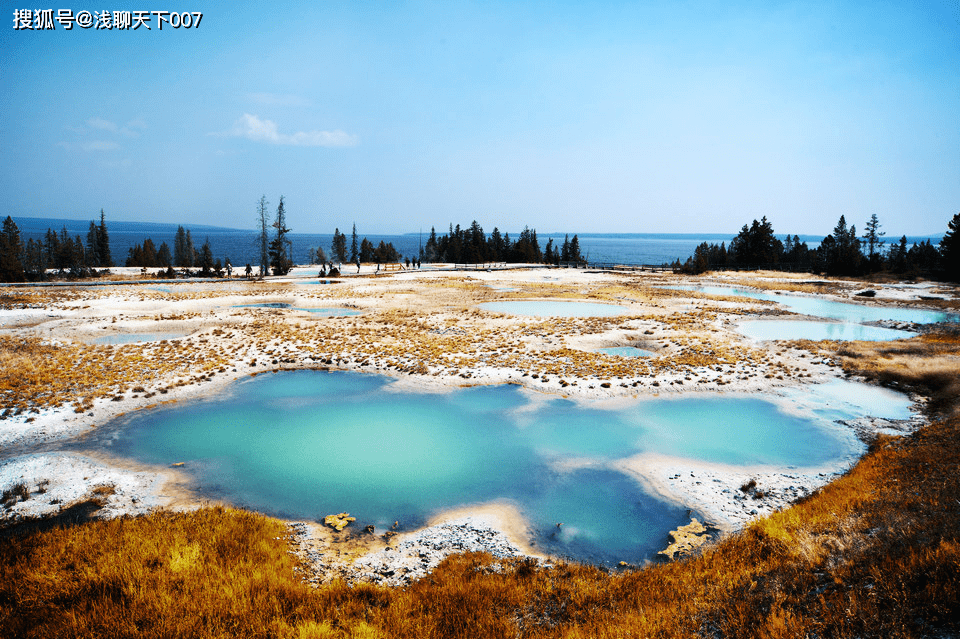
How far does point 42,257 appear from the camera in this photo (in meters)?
80.2

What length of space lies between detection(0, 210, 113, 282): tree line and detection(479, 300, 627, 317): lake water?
6154 centimetres

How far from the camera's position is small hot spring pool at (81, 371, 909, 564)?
32.3ft

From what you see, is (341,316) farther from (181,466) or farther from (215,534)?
(215,534)

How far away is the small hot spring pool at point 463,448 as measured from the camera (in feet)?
32.3

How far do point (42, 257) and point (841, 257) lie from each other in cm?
15454

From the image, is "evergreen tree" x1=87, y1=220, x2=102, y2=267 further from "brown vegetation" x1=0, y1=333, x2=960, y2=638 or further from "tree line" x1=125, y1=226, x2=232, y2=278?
"brown vegetation" x1=0, y1=333, x2=960, y2=638

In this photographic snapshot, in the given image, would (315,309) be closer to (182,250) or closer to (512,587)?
(512,587)

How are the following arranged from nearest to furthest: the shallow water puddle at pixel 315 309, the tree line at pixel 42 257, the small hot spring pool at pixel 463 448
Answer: the small hot spring pool at pixel 463 448, the shallow water puddle at pixel 315 309, the tree line at pixel 42 257

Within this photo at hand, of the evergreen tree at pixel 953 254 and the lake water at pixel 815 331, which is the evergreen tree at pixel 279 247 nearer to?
the lake water at pixel 815 331

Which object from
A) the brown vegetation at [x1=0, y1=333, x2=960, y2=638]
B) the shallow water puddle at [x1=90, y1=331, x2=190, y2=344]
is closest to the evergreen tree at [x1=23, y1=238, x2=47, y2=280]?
the shallow water puddle at [x1=90, y1=331, x2=190, y2=344]

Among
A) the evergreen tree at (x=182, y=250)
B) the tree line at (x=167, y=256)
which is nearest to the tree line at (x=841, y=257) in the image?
the tree line at (x=167, y=256)

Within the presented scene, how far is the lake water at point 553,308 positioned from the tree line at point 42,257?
202ft

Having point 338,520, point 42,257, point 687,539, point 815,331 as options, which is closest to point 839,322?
point 815,331

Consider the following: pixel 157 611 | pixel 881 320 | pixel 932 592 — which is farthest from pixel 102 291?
pixel 881 320
